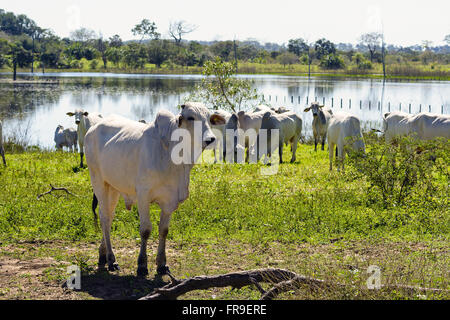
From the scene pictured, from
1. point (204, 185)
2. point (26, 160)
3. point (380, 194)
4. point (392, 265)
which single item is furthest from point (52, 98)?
point (392, 265)

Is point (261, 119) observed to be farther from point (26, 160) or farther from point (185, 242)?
point (185, 242)

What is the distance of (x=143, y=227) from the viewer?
589 cm

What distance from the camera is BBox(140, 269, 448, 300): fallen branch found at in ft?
15.4

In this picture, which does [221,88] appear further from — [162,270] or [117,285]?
[117,285]

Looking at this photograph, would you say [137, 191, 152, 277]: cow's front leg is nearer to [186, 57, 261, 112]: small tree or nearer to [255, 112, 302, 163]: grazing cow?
[255, 112, 302, 163]: grazing cow

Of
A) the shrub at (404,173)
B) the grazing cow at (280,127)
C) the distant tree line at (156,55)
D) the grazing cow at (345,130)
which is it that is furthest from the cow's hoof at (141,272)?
the distant tree line at (156,55)

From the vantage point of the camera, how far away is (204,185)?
11516mm

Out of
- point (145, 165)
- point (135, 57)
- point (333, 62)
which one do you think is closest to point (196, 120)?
point (145, 165)

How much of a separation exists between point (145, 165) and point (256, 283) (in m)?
1.79

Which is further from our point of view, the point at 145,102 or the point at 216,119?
the point at 145,102

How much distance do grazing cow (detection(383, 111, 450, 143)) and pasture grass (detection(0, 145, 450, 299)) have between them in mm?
5018

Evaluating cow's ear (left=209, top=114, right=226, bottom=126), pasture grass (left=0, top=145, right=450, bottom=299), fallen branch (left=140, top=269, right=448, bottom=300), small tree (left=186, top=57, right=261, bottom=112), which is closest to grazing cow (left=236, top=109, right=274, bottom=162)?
pasture grass (left=0, top=145, right=450, bottom=299)

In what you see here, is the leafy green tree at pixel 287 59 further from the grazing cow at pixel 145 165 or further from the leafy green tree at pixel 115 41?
the grazing cow at pixel 145 165
